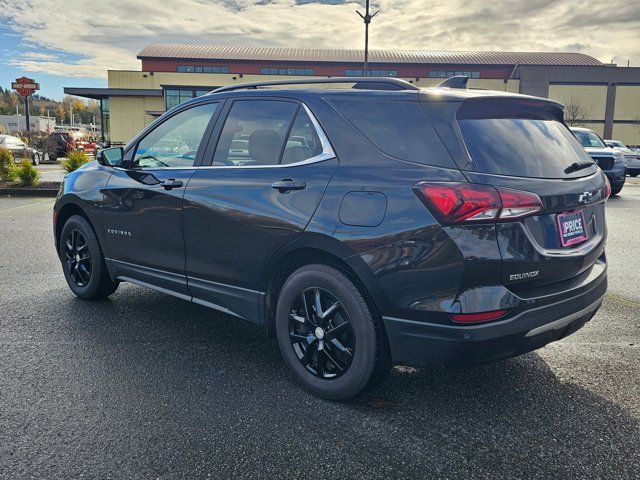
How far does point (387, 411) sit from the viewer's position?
3.10 metres

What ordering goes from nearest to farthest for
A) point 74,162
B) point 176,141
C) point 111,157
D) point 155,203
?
point 155,203 → point 176,141 → point 111,157 → point 74,162

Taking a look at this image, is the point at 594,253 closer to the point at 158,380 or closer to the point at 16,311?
the point at 158,380

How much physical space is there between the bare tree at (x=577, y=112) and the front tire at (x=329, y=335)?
55.8 metres

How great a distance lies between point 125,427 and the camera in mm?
2918

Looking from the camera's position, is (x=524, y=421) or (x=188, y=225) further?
(x=188, y=225)

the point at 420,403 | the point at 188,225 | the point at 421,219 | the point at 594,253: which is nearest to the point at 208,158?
the point at 188,225

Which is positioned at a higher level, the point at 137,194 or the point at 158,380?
the point at 137,194

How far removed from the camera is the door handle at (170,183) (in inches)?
157

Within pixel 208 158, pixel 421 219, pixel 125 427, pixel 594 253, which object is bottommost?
pixel 125 427

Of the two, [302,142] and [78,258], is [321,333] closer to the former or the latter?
[302,142]

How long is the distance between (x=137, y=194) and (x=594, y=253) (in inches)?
126

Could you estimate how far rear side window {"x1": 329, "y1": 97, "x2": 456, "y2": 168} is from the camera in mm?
2895

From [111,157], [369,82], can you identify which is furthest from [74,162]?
[369,82]

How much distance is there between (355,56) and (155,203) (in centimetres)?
Answer: 5937
